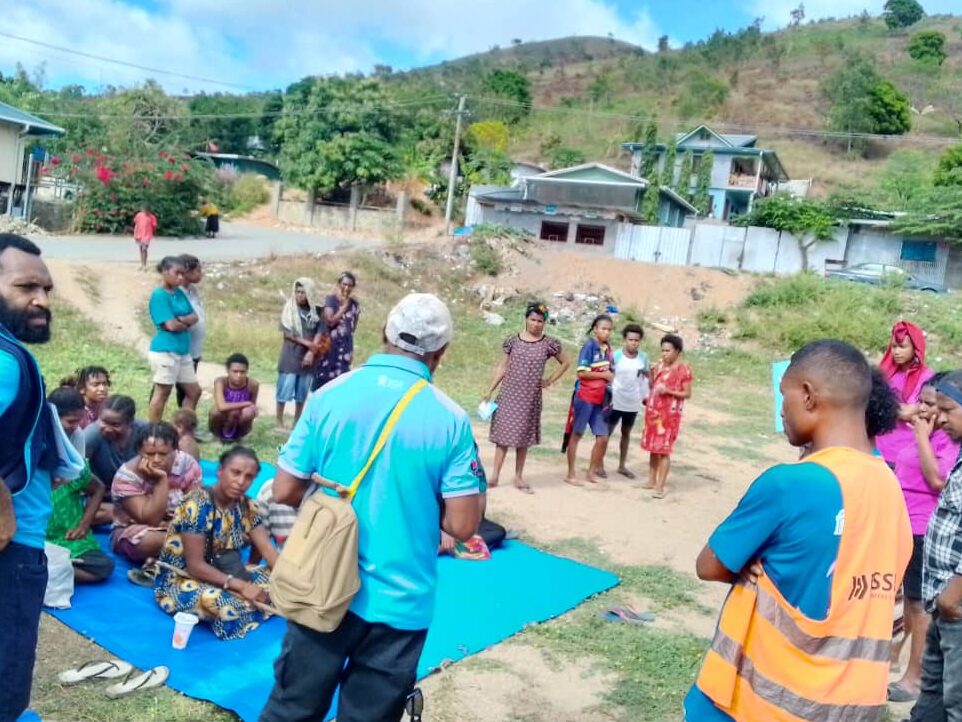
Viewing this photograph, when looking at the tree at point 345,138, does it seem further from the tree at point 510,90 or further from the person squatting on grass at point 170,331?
the person squatting on grass at point 170,331

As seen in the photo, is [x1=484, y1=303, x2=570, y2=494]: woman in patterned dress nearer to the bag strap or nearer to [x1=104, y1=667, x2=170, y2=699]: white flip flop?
[x1=104, y1=667, x2=170, y2=699]: white flip flop

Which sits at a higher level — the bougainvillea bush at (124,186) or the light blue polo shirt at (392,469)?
the bougainvillea bush at (124,186)

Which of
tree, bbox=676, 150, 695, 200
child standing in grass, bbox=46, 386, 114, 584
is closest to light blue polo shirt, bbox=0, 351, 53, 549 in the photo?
child standing in grass, bbox=46, 386, 114, 584

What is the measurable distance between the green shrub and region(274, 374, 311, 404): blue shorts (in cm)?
3542

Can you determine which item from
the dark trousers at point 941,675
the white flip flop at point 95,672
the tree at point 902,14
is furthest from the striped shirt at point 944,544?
the tree at point 902,14

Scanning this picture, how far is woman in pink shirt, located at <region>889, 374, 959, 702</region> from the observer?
12.8 feet

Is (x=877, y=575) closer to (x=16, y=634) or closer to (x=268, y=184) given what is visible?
(x=16, y=634)

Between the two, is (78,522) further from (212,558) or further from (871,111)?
(871,111)

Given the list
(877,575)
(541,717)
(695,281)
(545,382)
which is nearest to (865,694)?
(877,575)

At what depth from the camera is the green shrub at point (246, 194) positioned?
42.0 m

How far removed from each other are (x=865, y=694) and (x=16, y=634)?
222 cm

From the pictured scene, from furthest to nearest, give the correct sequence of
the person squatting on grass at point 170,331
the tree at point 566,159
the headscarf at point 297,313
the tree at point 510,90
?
the tree at point 510,90, the tree at point 566,159, the headscarf at point 297,313, the person squatting on grass at point 170,331

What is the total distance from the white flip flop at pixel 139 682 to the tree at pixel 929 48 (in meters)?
83.6

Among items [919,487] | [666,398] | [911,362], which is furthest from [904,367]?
[666,398]
